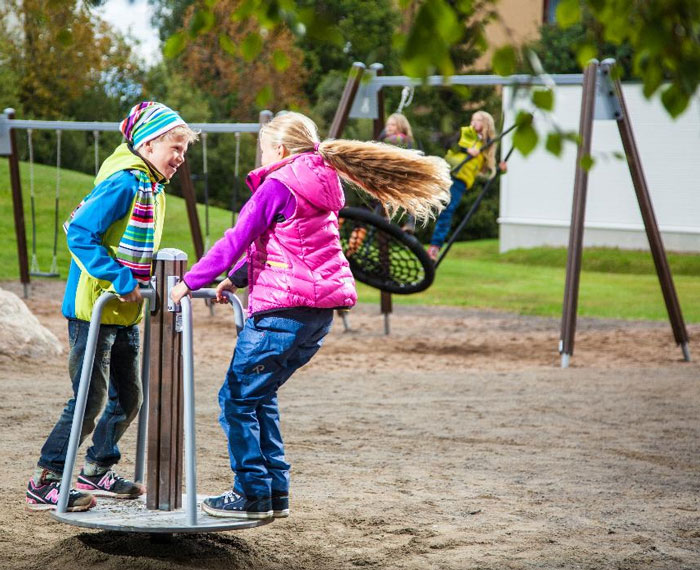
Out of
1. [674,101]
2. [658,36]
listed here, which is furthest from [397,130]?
[658,36]

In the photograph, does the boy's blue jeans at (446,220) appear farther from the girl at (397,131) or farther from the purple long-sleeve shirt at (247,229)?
the purple long-sleeve shirt at (247,229)

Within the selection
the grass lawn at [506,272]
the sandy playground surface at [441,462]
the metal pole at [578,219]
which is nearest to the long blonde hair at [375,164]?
the sandy playground surface at [441,462]

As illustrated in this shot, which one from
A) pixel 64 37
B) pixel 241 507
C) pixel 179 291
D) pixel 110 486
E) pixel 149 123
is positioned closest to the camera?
pixel 64 37

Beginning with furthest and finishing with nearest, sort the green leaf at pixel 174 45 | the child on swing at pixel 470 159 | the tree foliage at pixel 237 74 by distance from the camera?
the tree foliage at pixel 237 74 → the child on swing at pixel 470 159 → the green leaf at pixel 174 45

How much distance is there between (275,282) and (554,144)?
1.59 metres

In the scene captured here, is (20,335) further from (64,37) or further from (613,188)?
(613,188)

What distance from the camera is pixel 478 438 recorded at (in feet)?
20.6

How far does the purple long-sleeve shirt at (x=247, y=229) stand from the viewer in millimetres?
3420

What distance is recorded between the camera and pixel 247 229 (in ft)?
11.4

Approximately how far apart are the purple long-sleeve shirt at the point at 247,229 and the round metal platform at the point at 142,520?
0.75 metres

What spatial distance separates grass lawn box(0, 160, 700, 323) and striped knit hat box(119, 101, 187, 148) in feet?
35.9

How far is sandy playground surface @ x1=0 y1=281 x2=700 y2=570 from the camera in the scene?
12.8 feet

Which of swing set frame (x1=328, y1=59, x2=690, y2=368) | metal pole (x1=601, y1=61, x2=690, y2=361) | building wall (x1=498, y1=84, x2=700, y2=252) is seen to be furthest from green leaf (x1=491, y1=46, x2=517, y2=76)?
building wall (x1=498, y1=84, x2=700, y2=252)

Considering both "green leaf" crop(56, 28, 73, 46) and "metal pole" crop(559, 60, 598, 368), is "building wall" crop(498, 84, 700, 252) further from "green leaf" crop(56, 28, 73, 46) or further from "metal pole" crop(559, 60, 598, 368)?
"green leaf" crop(56, 28, 73, 46)
